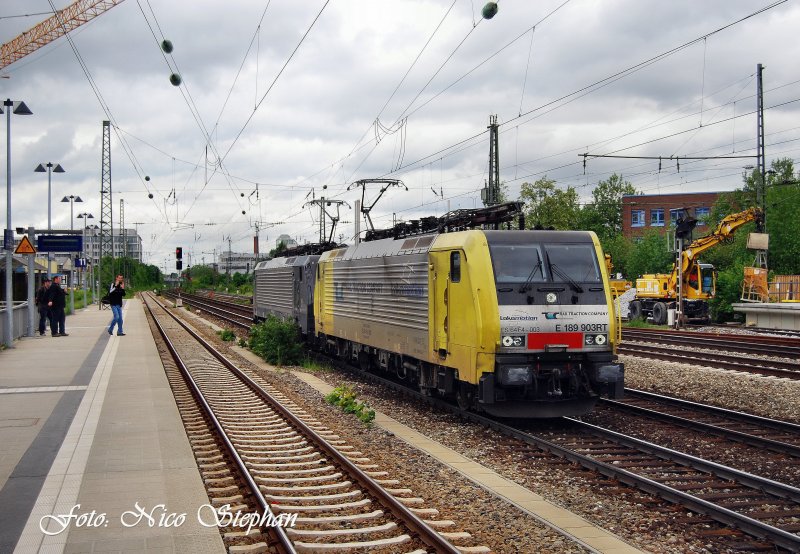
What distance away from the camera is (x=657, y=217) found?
76750 millimetres

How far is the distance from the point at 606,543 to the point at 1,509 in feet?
16.4

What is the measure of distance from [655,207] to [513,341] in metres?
69.5

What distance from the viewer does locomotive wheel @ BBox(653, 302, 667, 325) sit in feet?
116

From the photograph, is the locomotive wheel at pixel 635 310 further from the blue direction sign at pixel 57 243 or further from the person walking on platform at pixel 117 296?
the blue direction sign at pixel 57 243

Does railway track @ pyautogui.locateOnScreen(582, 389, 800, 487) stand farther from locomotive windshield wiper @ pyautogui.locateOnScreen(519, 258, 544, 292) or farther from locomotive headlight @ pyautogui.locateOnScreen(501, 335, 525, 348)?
locomotive windshield wiper @ pyautogui.locateOnScreen(519, 258, 544, 292)

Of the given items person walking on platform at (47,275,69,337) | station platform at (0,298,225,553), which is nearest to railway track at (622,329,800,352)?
station platform at (0,298,225,553)

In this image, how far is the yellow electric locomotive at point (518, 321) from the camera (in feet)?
36.1

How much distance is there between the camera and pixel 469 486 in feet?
27.8

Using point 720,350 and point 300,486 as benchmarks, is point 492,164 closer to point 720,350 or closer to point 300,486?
point 720,350

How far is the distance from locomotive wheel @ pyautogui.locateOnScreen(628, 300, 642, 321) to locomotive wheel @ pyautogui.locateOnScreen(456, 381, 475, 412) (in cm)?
2729

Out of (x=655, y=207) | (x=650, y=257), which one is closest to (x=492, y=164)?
(x=650, y=257)

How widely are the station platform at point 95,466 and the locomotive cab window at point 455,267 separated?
4.32 metres

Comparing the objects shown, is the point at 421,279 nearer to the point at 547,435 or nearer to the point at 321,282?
the point at 547,435

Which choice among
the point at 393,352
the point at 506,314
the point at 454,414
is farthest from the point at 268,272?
the point at 506,314
